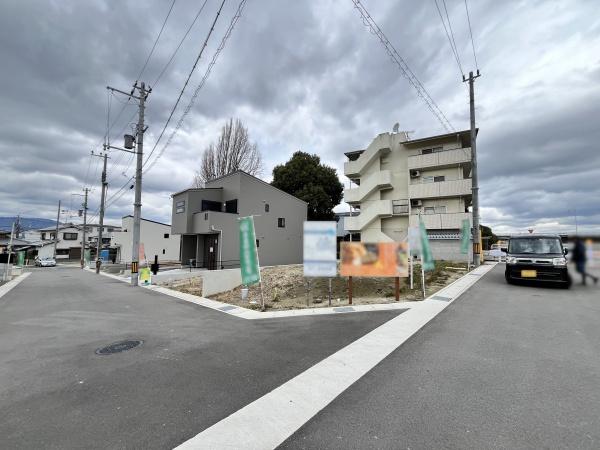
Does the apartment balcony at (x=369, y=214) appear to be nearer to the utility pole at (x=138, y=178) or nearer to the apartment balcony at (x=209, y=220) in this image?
the apartment balcony at (x=209, y=220)

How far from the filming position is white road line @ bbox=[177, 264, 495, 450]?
2.38m

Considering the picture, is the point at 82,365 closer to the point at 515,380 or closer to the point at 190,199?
the point at 515,380

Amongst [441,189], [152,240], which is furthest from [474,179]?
[152,240]

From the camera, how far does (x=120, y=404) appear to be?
294 cm

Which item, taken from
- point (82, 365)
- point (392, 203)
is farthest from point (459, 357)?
point (392, 203)

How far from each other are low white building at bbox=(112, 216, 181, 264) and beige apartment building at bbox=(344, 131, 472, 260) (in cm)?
2228

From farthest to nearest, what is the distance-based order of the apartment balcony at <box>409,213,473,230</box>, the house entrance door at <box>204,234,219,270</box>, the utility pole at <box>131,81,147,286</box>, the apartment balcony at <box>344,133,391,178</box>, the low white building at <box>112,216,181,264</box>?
the low white building at <box>112,216,181,264</box>, the apartment balcony at <box>344,133,391,178</box>, the apartment balcony at <box>409,213,473,230</box>, the house entrance door at <box>204,234,219,270</box>, the utility pole at <box>131,81,147,286</box>

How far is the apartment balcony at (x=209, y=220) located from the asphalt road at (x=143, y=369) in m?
12.2

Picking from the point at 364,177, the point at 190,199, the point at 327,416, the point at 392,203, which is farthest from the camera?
the point at 364,177

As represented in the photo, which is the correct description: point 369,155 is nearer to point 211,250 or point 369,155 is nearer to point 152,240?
point 211,250

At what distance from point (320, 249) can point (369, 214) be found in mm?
17758

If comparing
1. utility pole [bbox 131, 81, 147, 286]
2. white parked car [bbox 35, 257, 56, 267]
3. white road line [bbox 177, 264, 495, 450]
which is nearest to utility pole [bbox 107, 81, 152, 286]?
utility pole [bbox 131, 81, 147, 286]

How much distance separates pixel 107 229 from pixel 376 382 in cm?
6797

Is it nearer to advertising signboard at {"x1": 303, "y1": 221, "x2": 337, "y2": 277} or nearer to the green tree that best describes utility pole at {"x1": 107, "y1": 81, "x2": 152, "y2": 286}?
advertising signboard at {"x1": 303, "y1": 221, "x2": 337, "y2": 277}
